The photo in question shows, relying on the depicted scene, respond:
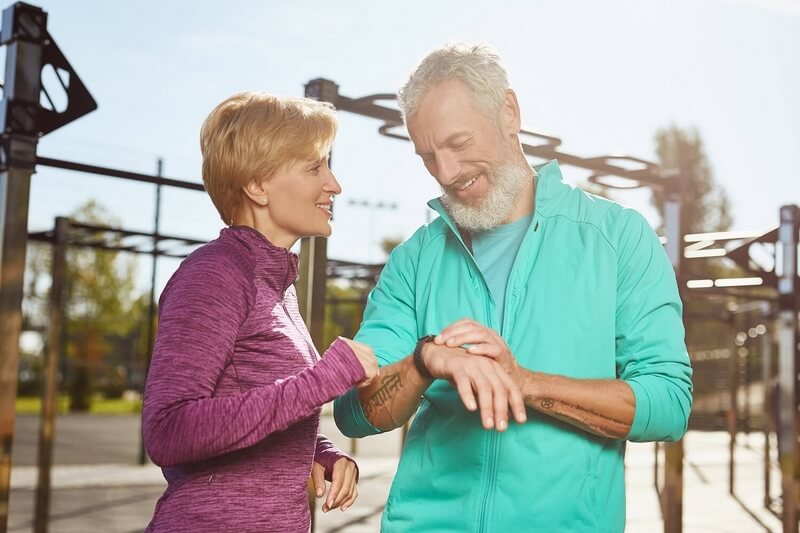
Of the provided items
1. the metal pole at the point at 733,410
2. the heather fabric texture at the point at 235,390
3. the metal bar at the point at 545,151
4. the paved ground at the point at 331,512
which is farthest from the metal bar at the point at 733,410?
the heather fabric texture at the point at 235,390

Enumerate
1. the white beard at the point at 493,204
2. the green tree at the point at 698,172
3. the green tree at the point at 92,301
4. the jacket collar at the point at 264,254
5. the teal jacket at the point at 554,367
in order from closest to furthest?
the teal jacket at the point at 554,367, the jacket collar at the point at 264,254, the white beard at the point at 493,204, the green tree at the point at 92,301, the green tree at the point at 698,172

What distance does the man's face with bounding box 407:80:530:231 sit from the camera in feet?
6.30

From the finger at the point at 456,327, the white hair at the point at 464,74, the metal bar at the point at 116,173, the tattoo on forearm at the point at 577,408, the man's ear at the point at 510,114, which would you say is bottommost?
the tattoo on forearm at the point at 577,408

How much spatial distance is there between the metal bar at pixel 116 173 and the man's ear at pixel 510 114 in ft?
6.93

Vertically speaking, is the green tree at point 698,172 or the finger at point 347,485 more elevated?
the green tree at point 698,172

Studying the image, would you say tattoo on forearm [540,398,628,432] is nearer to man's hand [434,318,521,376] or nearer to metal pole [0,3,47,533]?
man's hand [434,318,521,376]

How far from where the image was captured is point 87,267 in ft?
105

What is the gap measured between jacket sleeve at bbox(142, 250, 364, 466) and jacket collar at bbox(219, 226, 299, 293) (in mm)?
186

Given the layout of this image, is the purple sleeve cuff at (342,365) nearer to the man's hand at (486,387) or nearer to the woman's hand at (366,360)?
the woman's hand at (366,360)

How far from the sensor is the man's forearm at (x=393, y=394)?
1.71 metres

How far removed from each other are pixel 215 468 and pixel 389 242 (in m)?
61.2

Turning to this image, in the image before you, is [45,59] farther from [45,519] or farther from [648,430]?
[45,519]

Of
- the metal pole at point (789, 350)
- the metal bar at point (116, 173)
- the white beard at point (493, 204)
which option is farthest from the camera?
the metal pole at point (789, 350)

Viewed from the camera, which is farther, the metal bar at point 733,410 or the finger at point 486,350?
the metal bar at point 733,410
